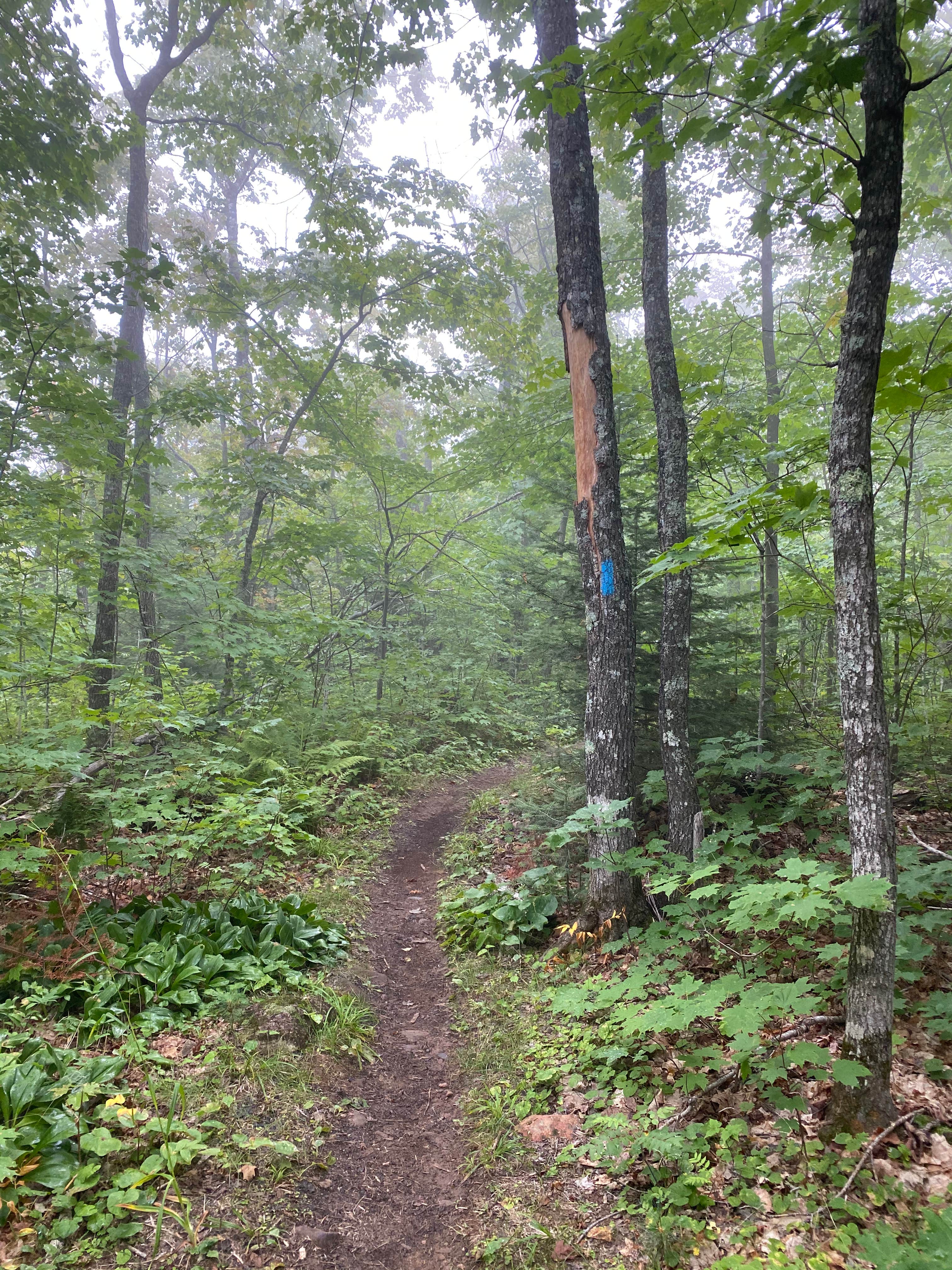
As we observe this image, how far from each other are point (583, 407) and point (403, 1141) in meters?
5.12

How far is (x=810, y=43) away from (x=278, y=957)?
238 inches

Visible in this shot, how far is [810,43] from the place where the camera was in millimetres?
2533

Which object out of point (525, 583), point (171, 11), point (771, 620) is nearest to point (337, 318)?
point (171, 11)

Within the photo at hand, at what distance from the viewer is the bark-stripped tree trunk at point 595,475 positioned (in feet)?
15.1

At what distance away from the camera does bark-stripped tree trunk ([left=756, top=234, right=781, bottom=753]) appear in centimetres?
480

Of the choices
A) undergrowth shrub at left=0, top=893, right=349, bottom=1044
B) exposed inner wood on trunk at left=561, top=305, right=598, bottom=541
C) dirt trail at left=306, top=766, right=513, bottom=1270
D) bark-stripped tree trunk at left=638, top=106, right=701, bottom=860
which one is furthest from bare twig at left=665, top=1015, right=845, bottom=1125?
exposed inner wood on trunk at left=561, top=305, right=598, bottom=541

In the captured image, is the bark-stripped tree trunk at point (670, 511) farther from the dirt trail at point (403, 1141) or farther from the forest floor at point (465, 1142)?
the dirt trail at point (403, 1141)

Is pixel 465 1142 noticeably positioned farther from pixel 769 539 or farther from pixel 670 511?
pixel 670 511

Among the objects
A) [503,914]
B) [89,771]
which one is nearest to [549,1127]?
[503,914]

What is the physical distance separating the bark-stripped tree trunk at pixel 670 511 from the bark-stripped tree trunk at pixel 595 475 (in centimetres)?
33

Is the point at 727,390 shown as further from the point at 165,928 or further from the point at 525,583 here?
the point at 165,928

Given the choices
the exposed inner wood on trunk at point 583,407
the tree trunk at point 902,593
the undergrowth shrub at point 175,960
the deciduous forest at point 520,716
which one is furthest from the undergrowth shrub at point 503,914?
the exposed inner wood on trunk at point 583,407

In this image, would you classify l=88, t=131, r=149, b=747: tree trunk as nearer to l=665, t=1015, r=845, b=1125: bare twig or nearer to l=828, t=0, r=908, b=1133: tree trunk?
l=665, t=1015, r=845, b=1125: bare twig

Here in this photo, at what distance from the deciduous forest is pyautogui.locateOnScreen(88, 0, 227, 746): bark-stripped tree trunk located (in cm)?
9
